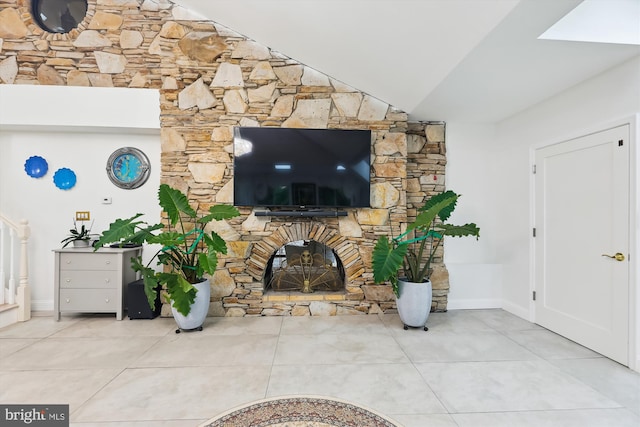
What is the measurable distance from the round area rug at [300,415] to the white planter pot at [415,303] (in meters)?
1.38

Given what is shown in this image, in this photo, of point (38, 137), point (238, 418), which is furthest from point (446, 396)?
point (38, 137)

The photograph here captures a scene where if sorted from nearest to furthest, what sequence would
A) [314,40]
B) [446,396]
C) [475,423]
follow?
[475,423], [446,396], [314,40]

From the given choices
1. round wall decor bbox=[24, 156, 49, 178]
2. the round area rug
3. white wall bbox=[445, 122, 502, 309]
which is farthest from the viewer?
white wall bbox=[445, 122, 502, 309]

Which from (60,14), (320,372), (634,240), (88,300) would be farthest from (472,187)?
(60,14)

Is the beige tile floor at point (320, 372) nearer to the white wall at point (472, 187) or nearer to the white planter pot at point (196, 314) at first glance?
the white planter pot at point (196, 314)

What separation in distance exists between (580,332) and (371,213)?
2288 mm

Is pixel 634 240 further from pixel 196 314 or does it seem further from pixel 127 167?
pixel 127 167

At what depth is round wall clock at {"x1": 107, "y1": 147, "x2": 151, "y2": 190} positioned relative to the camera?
3.57m

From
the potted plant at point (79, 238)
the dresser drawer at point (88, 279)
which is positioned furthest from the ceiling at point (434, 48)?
the dresser drawer at point (88, 279)

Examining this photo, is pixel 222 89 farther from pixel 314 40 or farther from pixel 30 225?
pixel 30 225

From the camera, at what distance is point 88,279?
3131 mm

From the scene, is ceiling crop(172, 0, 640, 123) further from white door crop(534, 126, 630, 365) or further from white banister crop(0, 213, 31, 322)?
white banister crop(0, 213, 31, 322)

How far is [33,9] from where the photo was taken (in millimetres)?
3445

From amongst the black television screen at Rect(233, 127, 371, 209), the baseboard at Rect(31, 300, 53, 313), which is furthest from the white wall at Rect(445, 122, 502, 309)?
the baseboard at Rect(31, 300, 53, 313)
